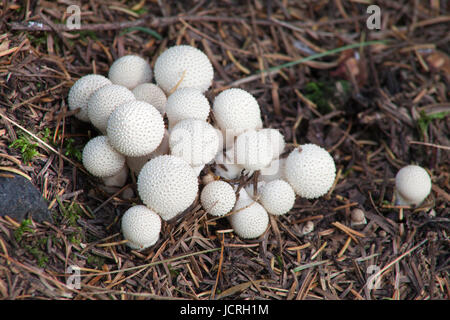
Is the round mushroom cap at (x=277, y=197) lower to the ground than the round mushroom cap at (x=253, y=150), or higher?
lower

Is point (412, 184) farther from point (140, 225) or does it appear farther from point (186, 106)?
point (140, 225)

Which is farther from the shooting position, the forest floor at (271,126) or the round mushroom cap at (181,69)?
the round mushroom cap at (181,69)

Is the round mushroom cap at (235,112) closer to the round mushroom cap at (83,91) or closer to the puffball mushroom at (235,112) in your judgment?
the puffball mushroom at (235,112)

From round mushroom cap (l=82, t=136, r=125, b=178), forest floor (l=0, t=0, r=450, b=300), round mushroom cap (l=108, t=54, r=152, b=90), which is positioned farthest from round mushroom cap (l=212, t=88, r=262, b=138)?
round mushroom cap (l=82, t=136, r=125, b=178)

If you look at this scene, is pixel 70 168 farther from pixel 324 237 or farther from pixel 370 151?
pixel 370 151

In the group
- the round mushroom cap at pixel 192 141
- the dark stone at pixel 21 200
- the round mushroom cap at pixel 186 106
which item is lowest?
the dark stone at pixel 21 200

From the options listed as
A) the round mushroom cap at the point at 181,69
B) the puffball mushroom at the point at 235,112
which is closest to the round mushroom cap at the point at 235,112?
the puffball mushroom at the point at 235,112

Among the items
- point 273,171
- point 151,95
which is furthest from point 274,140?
point 151,95
